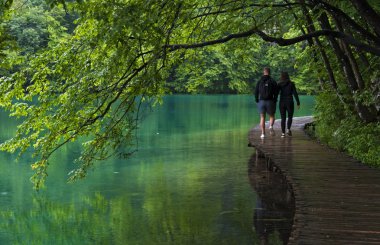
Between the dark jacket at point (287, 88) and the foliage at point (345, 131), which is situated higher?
the dark jacket at point (287, 88)

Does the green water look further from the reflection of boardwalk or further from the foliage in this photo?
the foliage

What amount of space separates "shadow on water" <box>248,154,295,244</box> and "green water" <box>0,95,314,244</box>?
0.47 feet

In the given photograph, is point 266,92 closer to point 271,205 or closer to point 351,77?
point 351,77

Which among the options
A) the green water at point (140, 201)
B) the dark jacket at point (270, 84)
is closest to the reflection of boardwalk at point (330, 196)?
the green water at point (140, 201)

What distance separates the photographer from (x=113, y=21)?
224 inches

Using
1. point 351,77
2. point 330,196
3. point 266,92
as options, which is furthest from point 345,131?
point 330,196

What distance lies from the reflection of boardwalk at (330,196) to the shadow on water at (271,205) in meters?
0.66

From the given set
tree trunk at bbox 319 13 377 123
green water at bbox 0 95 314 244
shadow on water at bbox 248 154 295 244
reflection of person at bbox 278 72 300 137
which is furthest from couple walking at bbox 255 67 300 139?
green water at bbox 0 95 314 244

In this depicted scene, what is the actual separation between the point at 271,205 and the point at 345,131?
4560 mm

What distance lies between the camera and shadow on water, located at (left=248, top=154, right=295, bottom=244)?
8.58 m

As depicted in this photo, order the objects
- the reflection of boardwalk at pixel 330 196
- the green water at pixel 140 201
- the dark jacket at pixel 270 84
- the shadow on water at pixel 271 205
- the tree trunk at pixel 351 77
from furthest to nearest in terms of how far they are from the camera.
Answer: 1. the dark jacket at pixel 270 84
2. the tree trunk at pixel 351 77
3. the green water at pixel 140 201
4. the shadow on water at pixel 271 205
5. the reflection of boardwalk at pixel 330 196

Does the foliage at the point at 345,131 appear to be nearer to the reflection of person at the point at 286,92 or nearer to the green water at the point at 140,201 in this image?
the reflection of person at the point at 286,92

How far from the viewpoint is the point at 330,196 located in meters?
7.54

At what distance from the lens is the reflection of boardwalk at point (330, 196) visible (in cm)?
575
